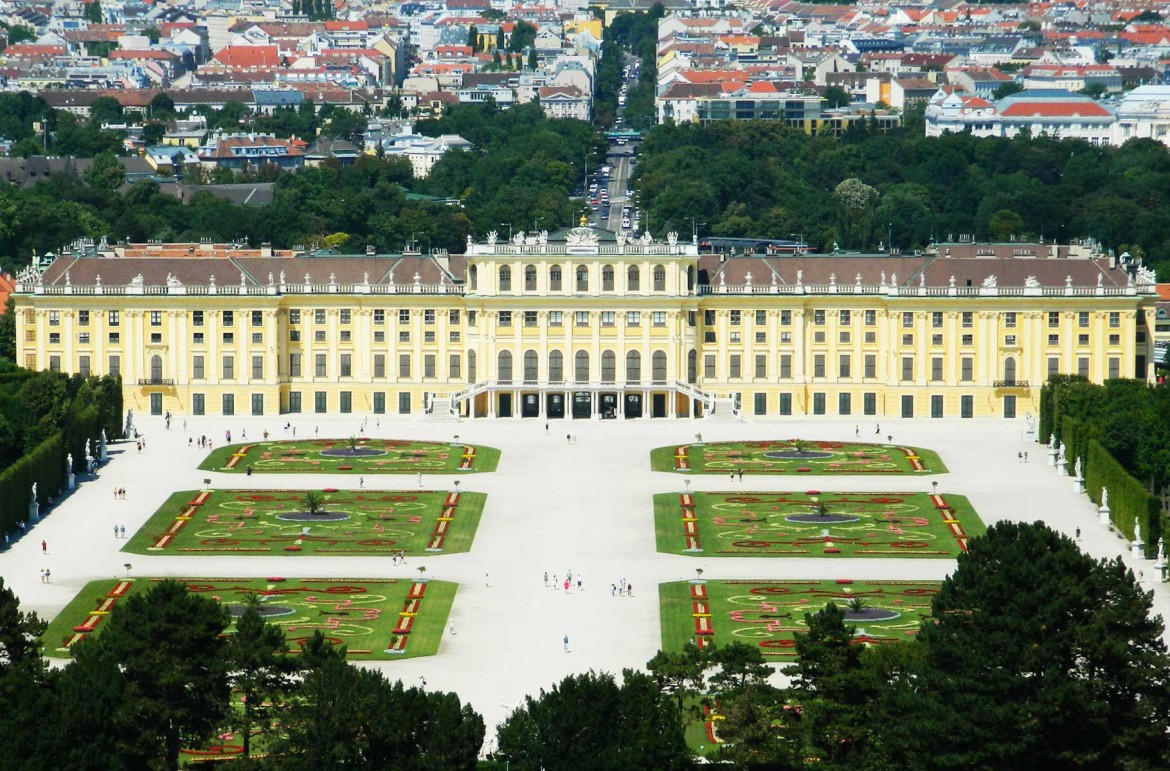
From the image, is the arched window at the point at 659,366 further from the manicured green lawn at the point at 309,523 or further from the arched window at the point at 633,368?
the manicured green lawn at the point at 309,523

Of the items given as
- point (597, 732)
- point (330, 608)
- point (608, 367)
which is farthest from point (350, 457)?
point (597, 732)

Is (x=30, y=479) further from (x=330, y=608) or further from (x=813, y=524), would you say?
(x=813, y=524)

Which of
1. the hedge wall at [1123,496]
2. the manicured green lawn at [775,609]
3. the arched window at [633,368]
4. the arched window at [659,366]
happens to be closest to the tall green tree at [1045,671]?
the manicured green lawn at [775,609]

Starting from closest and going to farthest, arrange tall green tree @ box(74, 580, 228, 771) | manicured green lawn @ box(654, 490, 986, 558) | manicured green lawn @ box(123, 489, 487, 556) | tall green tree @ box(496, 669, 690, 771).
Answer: tall green tree @ box(496, 669, 690, 771) < tall green tree @ box(74, 580, 228, 771) < manicured green lawn @ box(654, 490, 986, 558) < manicured green lawn @ box(123, 489, 487, 556)

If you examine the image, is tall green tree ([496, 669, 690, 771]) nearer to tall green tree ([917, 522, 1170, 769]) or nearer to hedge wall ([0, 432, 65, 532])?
tall green tree ([917, 522, 1170, 769])

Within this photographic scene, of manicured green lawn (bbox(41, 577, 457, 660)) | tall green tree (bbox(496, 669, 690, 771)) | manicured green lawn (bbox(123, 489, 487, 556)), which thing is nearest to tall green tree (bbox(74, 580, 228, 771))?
tall green tree (bbox(496, 669, 690, 771))

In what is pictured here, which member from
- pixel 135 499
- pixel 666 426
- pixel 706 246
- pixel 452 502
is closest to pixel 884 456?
pixel 666 426
